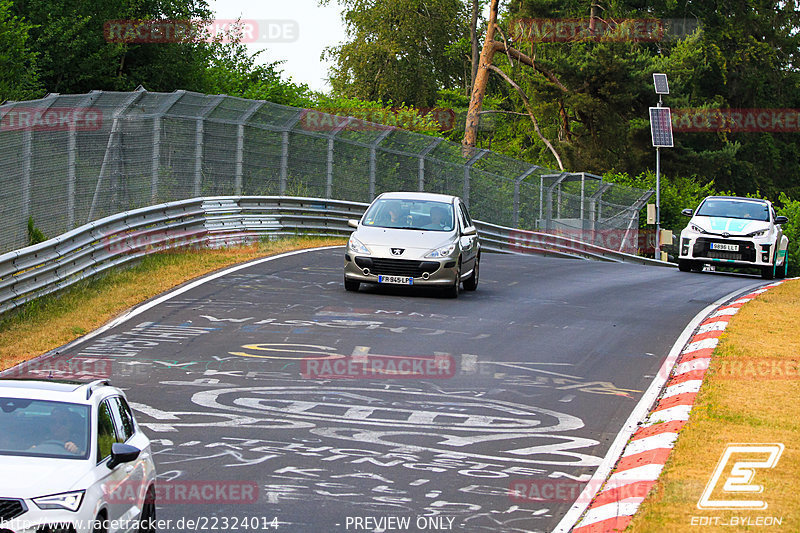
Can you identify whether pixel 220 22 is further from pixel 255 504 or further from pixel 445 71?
pixel 255 504

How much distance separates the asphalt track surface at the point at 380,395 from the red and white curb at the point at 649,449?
0.92 ft

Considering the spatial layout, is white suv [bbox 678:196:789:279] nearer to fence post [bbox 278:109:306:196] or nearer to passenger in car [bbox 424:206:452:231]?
fence post [bbox 278:109:306:196]

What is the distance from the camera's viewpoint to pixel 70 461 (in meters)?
5.96

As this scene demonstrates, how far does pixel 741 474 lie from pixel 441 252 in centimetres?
1055

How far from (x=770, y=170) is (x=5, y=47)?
51153mm

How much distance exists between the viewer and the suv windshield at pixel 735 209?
28.2 meters

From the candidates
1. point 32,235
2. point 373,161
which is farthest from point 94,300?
point 373,161

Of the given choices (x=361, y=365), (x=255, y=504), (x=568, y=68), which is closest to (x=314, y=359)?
(x=361, y=365)

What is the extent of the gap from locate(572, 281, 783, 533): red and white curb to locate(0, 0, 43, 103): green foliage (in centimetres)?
2234

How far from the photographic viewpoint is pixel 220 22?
43.6m

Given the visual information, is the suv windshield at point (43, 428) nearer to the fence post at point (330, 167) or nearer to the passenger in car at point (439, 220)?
the passenger in car at point (439, 220)

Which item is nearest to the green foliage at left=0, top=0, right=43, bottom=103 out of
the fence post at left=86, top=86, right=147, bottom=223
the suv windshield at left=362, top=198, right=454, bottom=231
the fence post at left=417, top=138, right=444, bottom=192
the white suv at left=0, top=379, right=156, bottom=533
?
the fence post at left=86, top=86, right=147, bottom=223

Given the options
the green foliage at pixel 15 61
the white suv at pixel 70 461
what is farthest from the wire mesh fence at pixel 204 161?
the white suv at pixel 70 461

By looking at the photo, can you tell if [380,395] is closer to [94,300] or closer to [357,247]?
[94,300]
